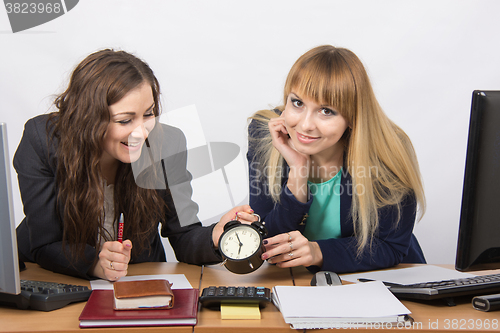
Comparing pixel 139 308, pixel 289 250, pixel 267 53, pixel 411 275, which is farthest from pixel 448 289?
pixel 267 53

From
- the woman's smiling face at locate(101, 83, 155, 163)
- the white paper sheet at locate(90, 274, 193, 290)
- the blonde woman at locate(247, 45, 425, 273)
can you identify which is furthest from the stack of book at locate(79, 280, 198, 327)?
the woman's smiling face at locate(101, 83, 155, 163)

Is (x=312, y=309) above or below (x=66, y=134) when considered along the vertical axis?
below

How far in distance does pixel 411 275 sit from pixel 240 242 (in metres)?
0.73

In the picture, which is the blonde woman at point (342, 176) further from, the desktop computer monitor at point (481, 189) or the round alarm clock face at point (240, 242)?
the desktop computer monitor at point (481, 189)

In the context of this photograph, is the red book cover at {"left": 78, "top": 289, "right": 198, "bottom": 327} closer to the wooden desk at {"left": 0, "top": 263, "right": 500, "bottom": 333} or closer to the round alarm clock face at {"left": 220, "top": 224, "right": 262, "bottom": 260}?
the wooden desk at {"left": 0, "top": 263, "right": 500, "bottom": 333}

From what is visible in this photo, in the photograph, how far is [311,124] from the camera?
1996 mm

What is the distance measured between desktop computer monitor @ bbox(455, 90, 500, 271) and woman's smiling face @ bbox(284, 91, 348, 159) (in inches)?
29.5

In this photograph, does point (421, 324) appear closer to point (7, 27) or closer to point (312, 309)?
point (312, 309)

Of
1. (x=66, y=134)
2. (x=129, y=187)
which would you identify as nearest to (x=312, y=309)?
(x=129, y=187)

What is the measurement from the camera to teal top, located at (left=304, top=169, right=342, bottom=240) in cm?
220

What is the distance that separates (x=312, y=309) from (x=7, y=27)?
308 centimetres

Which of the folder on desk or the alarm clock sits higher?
the alarm clock

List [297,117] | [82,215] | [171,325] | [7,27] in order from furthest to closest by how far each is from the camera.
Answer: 1. [7,27]
2. [297,117]
3. [82,215]
4. [171,325]

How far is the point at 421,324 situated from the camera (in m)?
1.38
